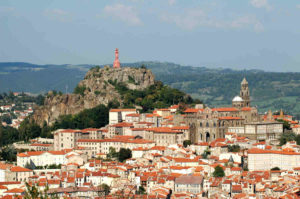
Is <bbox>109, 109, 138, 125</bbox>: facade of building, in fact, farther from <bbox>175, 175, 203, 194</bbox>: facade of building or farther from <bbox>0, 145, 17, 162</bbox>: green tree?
<bbox>175, 175, 203, 194</bbox>: facade of building

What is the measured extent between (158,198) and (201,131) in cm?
2276

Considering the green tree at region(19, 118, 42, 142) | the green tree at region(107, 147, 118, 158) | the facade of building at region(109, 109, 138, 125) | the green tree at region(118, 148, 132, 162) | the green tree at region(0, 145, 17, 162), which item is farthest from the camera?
the green tree at region(19, 118, 42, 142)

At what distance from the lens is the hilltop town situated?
6316cm

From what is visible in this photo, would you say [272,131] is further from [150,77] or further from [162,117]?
[150,77]

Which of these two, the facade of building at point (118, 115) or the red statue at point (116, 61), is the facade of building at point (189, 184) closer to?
the facade of building at point (118, 115)

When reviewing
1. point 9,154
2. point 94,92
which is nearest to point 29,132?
point 9,154

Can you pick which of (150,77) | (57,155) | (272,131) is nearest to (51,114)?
(150,77)

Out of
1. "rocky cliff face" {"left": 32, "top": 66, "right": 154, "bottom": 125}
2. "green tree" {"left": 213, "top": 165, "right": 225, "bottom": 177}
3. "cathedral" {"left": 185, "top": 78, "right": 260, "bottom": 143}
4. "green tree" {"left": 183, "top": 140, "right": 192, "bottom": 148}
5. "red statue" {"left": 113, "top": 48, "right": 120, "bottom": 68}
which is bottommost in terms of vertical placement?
"green tree" {"left": 213, "top": 165, "right": 225, "bottom": 177}

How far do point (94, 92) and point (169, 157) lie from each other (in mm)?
30609

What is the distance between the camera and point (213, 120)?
3174 inches

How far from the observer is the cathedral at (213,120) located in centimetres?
8062

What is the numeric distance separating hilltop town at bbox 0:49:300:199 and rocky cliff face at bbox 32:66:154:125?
581cm

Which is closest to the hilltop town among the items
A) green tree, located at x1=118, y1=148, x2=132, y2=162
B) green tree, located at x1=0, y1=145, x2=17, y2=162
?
green tree, located at x1=118, y1=148, x2=132, y2=162

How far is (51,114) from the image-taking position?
333 ft
